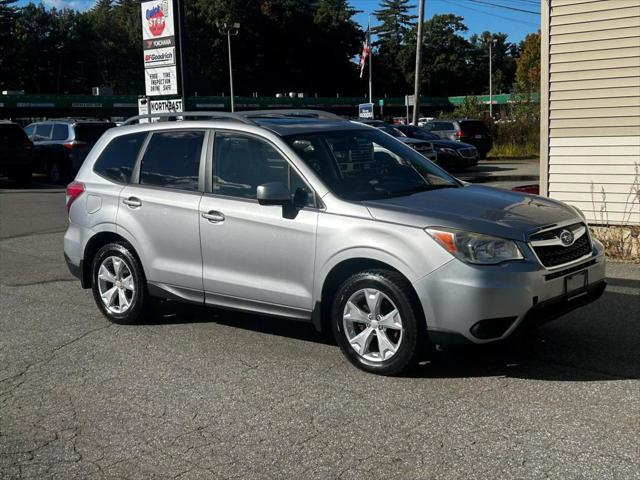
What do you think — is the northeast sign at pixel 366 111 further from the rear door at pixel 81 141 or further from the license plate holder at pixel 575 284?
the license plate holder at pixel 575 284

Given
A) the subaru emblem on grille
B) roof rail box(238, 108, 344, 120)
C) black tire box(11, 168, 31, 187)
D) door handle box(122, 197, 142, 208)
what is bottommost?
black tire box(11, 168, 31, 187)

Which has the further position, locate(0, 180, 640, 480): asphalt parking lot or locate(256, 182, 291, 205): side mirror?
locate(256, 182, 291, 205): side mirror

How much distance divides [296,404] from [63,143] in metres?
21.2

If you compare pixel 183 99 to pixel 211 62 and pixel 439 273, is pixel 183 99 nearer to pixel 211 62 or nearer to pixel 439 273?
pixel 439 273

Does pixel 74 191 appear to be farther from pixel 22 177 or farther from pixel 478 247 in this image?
pixel 22 177

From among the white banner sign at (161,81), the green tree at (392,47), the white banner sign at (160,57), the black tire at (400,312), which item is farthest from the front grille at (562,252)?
the green tree at (392,47)

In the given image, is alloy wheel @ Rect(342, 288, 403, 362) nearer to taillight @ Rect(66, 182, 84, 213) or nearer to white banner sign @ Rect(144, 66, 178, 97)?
taillight @ Rect(66, 182, 84, 213)

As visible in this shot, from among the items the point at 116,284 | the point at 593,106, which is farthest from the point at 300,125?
the point at 593,106

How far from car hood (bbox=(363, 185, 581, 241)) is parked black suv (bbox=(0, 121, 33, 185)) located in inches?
773

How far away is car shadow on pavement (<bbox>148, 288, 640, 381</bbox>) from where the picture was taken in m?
5.50

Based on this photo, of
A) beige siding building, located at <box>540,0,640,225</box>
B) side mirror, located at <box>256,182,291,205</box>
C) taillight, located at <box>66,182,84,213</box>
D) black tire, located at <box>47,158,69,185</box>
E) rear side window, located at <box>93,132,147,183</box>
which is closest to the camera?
side mirror, located at <box>256,182,291,205</box>

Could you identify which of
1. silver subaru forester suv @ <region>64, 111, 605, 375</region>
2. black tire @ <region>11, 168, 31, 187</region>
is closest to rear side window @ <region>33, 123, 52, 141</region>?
black tire @ <region>11, 168, 31, 187</region>

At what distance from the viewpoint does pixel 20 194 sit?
21.8 meters

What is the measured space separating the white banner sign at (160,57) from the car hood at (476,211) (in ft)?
37.0
